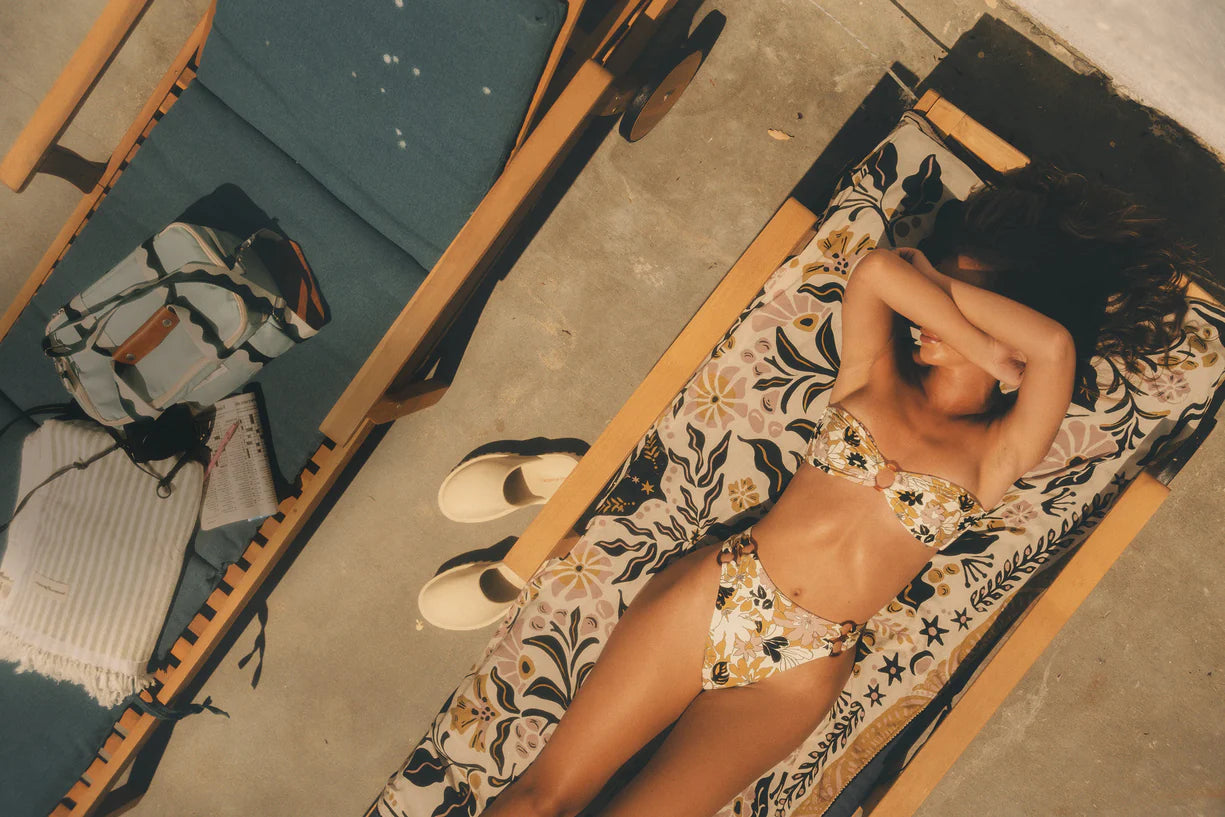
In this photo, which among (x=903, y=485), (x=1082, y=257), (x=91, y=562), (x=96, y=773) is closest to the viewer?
(x=1082, y=257)

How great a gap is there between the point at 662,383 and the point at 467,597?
1.09 meters

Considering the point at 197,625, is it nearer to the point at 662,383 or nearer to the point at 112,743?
the point at 112,743

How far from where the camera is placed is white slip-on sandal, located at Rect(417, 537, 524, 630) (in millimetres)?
2145

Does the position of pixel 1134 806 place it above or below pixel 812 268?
below

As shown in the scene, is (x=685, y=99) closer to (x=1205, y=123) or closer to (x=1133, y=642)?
(x=1205, y=123)

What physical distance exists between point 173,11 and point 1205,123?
11.7ft

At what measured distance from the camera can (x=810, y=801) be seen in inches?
69.9

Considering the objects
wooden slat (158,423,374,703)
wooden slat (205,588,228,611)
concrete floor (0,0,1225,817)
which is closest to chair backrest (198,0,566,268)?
concrete floor (0,0,1225,817)

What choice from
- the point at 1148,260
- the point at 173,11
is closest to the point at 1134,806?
the point at 1148,260

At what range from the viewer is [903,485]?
1.52m

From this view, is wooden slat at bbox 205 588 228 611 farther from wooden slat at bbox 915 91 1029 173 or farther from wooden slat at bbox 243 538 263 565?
wooden slat at bbox 915 91 1029 173

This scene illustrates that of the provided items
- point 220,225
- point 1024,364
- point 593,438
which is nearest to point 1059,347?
point 1024,364

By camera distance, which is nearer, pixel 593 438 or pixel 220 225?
pixel 220 225

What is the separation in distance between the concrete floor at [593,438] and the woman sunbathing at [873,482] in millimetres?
803
